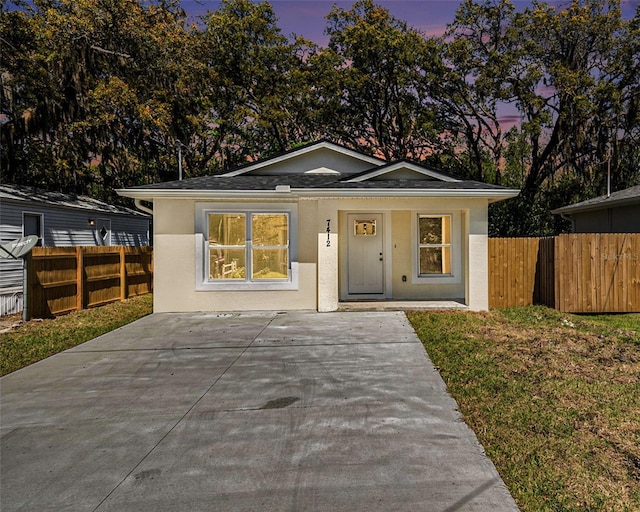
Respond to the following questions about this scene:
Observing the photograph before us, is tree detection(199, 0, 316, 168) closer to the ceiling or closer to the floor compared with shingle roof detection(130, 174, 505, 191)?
closer to the ceiling

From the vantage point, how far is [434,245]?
10.4 meters

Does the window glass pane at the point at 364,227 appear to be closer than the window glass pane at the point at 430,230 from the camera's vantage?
No

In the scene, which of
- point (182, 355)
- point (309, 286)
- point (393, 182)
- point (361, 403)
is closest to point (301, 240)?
point (309, 286)

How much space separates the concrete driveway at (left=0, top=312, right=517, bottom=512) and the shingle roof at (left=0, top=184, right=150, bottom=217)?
7971 mm

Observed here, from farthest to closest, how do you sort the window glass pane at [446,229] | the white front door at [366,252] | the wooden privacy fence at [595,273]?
1. the white front door at [366,252]
2. the window glass pane at [446,229]
3. the wooden privacy fence at [595,273]

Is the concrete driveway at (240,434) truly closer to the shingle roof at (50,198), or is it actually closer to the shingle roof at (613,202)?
the shingle roof at (50,198)

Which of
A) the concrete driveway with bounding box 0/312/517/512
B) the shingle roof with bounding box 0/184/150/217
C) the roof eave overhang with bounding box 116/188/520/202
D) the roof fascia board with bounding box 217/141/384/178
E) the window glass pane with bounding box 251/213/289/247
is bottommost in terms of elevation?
the concrete driveway with bounding box 0/312/517/512

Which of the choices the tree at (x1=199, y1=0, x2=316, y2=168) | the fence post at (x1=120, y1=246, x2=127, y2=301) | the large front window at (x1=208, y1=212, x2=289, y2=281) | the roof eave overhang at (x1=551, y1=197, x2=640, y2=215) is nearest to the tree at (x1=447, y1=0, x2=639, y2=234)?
the roof eave overhang at (x1=551, y1=197, x2=640, y2=215)

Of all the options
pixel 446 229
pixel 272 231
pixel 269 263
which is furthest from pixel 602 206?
pixel 269 263

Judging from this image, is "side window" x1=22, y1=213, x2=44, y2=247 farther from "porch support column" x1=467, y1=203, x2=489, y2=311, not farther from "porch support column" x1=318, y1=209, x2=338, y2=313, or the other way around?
"porch support column" x1=467, y1=203, x2=489, y2=311

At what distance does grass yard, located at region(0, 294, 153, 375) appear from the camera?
655 centimetres

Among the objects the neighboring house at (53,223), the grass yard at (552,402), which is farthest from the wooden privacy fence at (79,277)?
the grass yard at (552,402)

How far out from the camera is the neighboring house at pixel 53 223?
11227mm

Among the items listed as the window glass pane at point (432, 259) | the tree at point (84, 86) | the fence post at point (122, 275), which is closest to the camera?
the window glass pane at point (432, 259)
